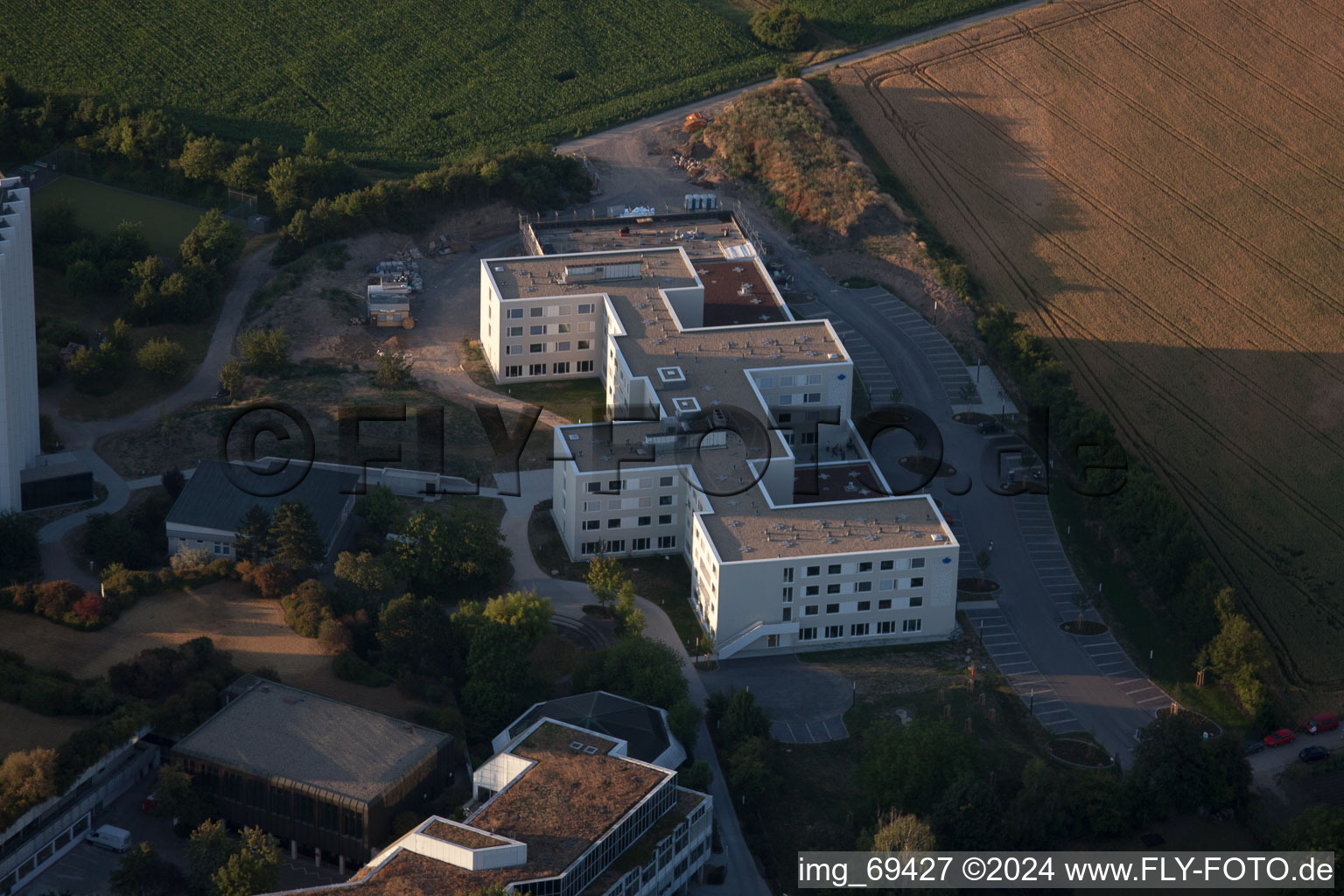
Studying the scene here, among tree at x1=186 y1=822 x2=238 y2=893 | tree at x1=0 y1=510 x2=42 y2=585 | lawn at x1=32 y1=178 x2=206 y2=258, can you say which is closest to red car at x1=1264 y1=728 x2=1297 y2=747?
tree at x1=186 y1=822 x2=238 y2=893

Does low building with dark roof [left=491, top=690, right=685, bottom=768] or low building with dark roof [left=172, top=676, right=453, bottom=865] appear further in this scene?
low building with dark roof [left=491, top=690, right=685, bottom=768]

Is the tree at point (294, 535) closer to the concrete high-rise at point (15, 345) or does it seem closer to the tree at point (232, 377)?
the concrete high-rise at point (15, 345)

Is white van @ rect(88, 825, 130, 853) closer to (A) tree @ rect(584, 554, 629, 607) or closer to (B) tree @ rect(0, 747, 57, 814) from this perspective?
(B) tree @ rect(0, 747, 57, 814)

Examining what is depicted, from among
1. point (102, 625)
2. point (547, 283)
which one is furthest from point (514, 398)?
point (102, 625)

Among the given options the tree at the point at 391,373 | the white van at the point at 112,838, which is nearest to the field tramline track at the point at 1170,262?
the tree at the point at 391,373

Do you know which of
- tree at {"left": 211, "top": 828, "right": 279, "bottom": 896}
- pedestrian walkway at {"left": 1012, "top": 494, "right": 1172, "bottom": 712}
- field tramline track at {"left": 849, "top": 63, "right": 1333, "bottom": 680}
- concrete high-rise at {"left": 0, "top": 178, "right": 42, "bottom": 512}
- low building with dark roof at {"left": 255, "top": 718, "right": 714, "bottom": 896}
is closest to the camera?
low building with dark roof at {"left": 255, "top": 718, "right": 714, "bottom": 896}

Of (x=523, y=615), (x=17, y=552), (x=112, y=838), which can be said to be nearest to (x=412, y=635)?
(x=523, y=615)
